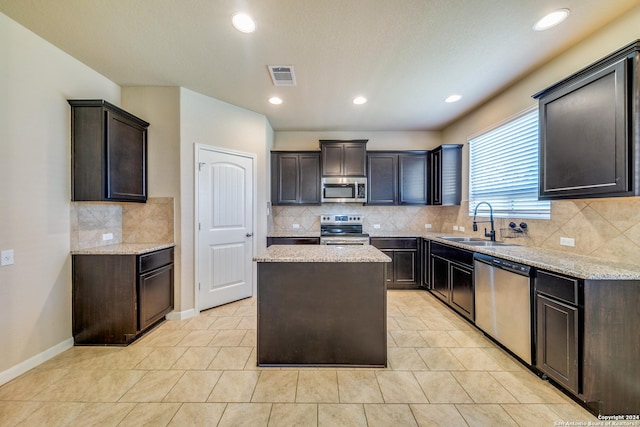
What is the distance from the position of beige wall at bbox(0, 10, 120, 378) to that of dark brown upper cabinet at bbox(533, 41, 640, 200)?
14.8 feet

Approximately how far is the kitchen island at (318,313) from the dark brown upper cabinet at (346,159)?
2541mm

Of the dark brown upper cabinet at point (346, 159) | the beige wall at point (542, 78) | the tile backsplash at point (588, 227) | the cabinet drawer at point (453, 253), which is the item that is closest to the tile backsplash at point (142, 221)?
the dark brown upper cabinet at point (346, 159)

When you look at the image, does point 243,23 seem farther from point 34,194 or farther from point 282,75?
point 34,194

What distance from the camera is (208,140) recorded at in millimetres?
3316

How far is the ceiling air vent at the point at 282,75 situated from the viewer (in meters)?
2.61

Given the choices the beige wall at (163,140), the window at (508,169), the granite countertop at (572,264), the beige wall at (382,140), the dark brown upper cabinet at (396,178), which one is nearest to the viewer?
the granite countertop at (572,264)

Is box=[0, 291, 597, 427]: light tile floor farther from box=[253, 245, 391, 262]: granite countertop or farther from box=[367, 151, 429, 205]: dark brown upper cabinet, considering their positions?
box=[367, 151, 429, 205]: dark brown upper cabinet

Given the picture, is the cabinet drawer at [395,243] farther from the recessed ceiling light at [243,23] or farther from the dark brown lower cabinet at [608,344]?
the recessed ceiling light at [243,23]

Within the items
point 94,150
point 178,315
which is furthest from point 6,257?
point 178,315

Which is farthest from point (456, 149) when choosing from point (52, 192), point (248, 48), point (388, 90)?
point (52, 192)

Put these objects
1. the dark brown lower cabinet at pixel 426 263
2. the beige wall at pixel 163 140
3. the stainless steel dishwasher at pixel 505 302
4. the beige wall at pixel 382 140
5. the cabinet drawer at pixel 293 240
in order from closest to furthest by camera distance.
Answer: the stainless steel dishwasher at pixel 505 302 < the beige wall at pixel 163 140 < the dark brown lower cabinet at pixel 426 263 < the cabinet drawer at pixel 293 240 < the beige wall at pixel 382 140

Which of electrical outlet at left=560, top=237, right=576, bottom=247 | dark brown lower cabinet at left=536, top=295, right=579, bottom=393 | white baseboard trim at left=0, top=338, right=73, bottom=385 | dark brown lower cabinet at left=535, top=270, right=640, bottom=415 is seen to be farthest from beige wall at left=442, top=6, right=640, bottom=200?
white baseboard trim at left=0, top=338, right=73, bottom=385

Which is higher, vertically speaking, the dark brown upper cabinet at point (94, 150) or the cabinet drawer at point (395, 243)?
the dark brown upper cabinet at point (94, 150)

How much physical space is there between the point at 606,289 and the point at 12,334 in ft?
14.5
